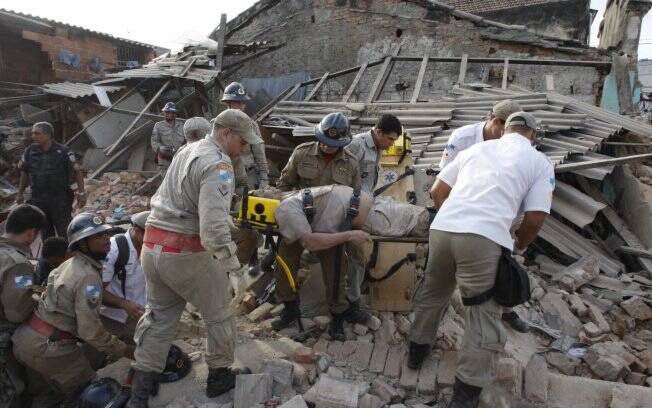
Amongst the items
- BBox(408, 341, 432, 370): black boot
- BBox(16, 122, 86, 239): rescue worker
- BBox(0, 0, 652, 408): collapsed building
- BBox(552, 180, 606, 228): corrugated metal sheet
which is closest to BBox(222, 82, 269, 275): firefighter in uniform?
BBox(0, 0, 652, 408): collapsed building

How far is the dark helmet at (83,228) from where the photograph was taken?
111 inches

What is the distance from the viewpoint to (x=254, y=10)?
50.4 ft

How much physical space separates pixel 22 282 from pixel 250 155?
2809 millimetres

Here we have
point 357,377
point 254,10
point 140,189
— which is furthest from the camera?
point 254,10

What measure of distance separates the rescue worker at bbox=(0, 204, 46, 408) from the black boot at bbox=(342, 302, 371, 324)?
217 cm

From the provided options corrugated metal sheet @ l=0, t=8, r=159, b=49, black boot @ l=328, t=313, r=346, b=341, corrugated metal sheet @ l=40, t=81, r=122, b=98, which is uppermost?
corrugated metal sheet @ l=0, t=8, r=159, b=49

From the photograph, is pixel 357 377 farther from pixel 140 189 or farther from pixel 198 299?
pixel 140 189

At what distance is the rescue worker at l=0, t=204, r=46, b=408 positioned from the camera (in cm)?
288

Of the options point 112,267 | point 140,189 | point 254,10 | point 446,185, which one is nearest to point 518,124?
point 446,185

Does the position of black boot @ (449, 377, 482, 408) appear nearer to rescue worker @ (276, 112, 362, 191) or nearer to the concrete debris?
the concrete debris

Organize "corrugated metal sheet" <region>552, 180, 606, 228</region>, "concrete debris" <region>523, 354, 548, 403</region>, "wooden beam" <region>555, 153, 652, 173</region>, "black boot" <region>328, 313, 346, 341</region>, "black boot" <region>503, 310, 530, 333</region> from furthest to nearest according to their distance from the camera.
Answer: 1. "corrugated metal sheet" <region>552, 180, 606, 228</region>
2. "wooden beam" <region>555, 153, 652, 173</region>
3. "black boot" <region>503, 310, 530, 333</region>
4. "black boot" <region>328, 313, 346, 341</region>
5. "concrete debris" <region>523, 354, 548, 403</region>

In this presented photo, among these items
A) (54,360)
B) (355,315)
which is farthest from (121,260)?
(355,315)

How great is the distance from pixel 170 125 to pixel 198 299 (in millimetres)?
4832

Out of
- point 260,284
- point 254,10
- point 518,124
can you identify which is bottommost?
point 260,284
